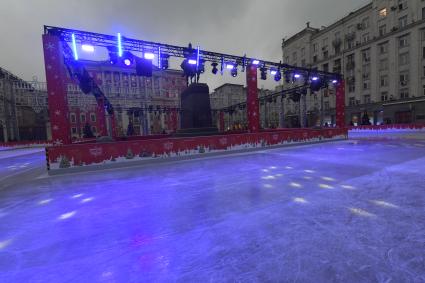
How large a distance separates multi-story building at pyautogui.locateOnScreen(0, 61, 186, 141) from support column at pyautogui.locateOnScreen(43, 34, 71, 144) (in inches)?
731

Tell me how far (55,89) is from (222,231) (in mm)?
9418

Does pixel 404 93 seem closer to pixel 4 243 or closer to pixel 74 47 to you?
pixel 74 47

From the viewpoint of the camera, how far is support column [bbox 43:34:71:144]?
8969 millimetres

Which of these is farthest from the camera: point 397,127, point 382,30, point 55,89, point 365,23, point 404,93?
point 365,23

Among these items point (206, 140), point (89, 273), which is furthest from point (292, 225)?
point (206, 140)

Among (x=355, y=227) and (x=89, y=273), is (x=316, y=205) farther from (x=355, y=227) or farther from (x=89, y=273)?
(x=89, y=273)

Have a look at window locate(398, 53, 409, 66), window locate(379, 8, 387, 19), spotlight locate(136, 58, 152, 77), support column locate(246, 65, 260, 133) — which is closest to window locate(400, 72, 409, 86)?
window locate(398, 53, 409, 66)

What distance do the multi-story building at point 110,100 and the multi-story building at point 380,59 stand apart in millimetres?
29566

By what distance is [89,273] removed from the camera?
2.31 metres

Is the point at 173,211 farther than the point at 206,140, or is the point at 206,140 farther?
the point at 206,140

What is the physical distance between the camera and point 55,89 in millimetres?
9070

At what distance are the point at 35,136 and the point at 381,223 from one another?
146ft

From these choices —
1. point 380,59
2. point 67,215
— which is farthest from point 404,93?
point 67,215

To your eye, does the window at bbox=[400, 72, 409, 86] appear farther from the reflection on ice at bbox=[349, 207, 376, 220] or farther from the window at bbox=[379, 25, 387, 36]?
the reflection on ice at bbox=[349, 207, 376, 220]
